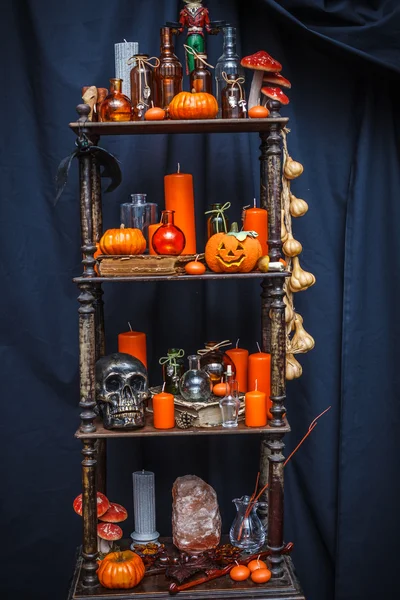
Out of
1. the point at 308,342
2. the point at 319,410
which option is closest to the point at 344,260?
the point at 308,342

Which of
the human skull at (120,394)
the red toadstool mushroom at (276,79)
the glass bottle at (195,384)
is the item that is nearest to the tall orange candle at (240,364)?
the glass bottle at (195,384)

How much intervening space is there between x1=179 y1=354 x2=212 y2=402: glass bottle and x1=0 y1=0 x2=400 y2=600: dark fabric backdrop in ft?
1.52

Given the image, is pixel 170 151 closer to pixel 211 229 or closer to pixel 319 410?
pixel 211 229

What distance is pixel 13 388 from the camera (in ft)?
11.0

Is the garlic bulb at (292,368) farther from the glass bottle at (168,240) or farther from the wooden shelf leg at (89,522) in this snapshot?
the wooden shelf leg at (89,522)

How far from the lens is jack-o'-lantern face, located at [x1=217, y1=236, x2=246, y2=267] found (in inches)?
108

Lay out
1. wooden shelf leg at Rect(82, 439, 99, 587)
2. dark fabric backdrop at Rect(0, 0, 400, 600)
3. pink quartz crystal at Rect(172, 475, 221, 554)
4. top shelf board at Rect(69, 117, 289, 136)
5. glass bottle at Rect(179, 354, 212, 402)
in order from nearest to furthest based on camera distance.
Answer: top shelf board at Rect(69, 117, 289, 136) < wooden shelf leg at Rect(82, 439, 99, 587) < glass bottle at Rect(179, 354, 212, 402) < pink quartz crystal at Rect(172, 475, 221, 554) < dark fabric backdrop at Rect(0, 0, 400, 600)

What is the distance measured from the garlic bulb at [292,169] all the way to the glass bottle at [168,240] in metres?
0.59

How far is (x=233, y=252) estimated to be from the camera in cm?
276

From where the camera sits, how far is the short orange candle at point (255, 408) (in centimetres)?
283

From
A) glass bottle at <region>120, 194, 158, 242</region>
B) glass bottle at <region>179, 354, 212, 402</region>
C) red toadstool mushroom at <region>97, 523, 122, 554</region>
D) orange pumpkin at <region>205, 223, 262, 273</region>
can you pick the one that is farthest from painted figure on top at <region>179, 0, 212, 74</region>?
red toadstool mushroom at <region>97, 523, 122, 554</region>

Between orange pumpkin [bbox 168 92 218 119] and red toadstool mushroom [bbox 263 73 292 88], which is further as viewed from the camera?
red toadstool mushroom [bbox 263 73 292 88]

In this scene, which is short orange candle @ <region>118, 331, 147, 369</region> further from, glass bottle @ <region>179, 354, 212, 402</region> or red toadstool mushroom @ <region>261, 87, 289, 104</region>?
red toadstool mushroom @ <region>261, 87, 289, 104</region>

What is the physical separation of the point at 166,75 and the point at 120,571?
1.83 metres
